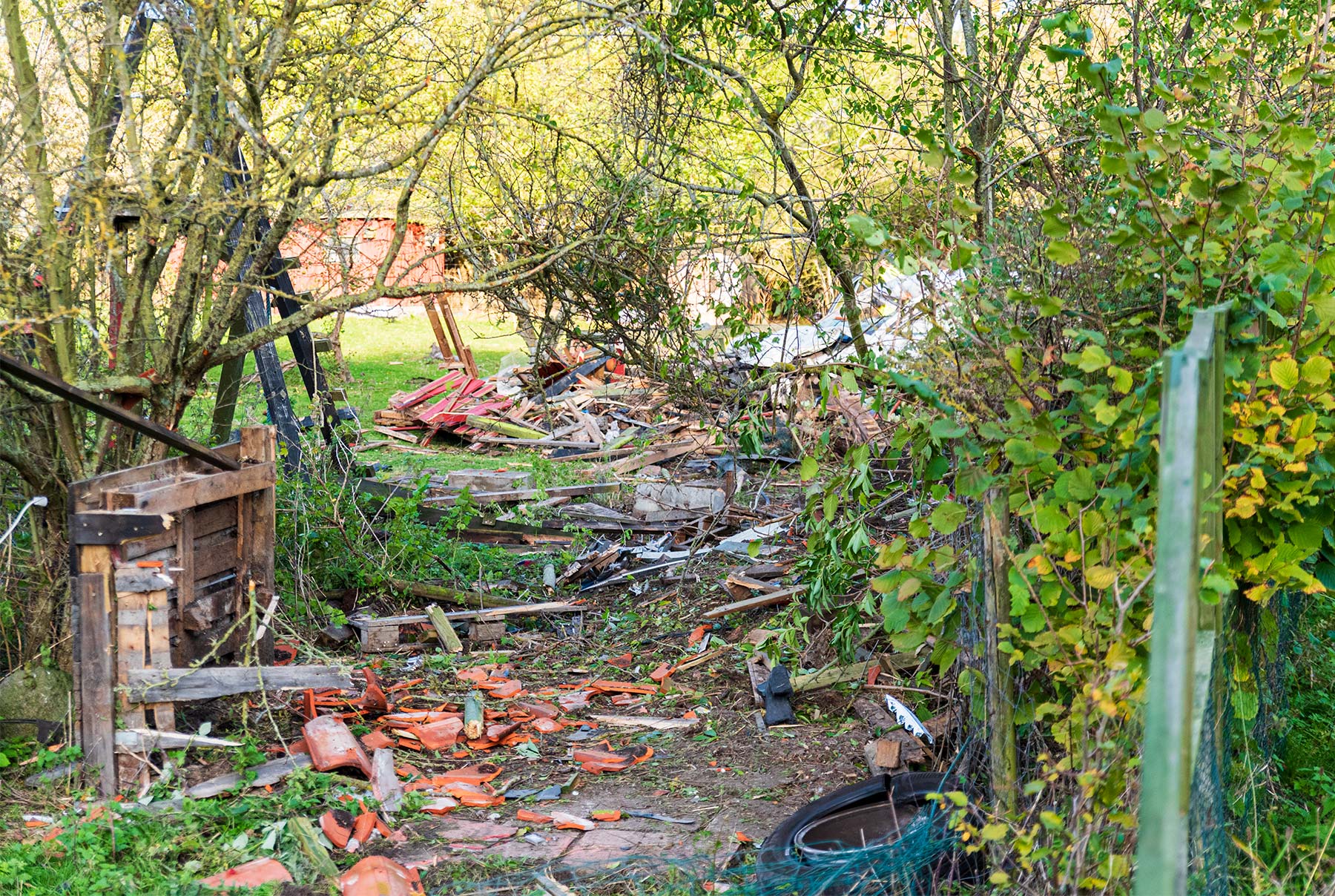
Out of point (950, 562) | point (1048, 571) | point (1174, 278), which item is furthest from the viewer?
point (950, 562)

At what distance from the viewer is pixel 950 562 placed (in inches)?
155

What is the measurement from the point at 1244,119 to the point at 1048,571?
2471 mm

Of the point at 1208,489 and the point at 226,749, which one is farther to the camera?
the point at 226,749

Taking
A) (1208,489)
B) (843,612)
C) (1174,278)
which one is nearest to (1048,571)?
(1208,489)

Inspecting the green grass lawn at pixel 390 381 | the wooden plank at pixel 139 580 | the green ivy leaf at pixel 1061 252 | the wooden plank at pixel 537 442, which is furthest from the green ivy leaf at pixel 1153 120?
the wooden plank at pixel 537 442

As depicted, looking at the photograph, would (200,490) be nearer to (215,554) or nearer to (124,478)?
(124,478)

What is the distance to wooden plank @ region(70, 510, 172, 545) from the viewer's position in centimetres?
513

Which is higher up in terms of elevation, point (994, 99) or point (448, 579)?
point (994, 99)

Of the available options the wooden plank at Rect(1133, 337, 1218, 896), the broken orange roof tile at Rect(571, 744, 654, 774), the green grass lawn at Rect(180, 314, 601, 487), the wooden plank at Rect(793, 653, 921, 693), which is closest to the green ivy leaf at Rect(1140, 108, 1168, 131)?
the wooden plank at Rect(1133, 337, 1218, 896)

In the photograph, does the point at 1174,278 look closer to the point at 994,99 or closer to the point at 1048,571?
the point at 1048,571

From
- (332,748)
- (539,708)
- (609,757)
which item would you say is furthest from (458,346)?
(332,748)

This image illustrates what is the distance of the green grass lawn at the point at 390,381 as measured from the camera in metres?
9.76

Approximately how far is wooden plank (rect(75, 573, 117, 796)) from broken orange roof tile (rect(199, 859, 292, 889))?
1.10m

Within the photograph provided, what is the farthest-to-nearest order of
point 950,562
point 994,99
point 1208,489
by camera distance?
point 994,99, point 950,562, point 1208,489
